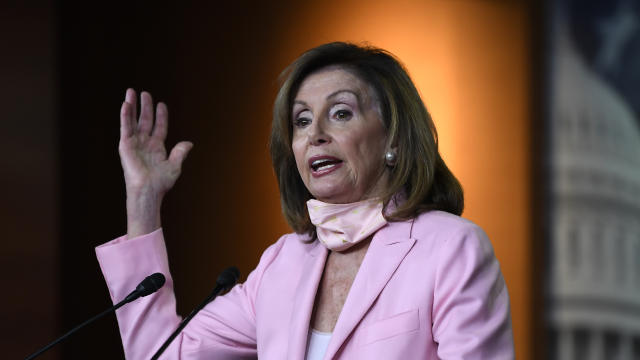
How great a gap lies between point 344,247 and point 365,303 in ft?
0.61

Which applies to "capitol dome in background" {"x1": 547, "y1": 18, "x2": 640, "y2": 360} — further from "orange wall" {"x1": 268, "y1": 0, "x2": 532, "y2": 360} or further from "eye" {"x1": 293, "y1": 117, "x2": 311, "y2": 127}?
"eye" {"x1": 293, "y1": 117, "x2": 311, "y2": 127}

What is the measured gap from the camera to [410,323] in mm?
1363

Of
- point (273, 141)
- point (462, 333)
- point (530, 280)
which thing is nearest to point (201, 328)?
point (273, 141)

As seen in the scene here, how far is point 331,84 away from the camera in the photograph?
1596mm

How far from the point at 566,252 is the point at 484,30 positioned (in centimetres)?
101

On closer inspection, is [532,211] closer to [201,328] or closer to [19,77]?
[201,328]

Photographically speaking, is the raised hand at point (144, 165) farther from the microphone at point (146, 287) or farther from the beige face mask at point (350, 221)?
the beige face mask at point (350, 221)

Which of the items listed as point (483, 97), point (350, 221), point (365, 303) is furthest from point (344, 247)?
point (483, 97)

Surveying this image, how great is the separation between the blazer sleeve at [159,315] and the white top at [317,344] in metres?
0.24

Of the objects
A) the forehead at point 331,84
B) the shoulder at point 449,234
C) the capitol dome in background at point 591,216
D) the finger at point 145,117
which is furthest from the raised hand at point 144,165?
the capitol dome in background at point 591,216

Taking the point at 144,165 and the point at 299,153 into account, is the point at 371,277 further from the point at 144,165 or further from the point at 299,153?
the point at 144,165

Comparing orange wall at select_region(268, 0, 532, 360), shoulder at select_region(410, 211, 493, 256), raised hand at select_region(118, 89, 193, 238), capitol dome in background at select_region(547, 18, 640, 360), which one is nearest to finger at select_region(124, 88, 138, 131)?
raised hand at select_region(118, 89, 193, 238)

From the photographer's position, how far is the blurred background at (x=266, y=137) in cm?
212

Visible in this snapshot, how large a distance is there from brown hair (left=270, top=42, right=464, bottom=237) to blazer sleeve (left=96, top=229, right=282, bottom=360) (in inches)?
15.2
